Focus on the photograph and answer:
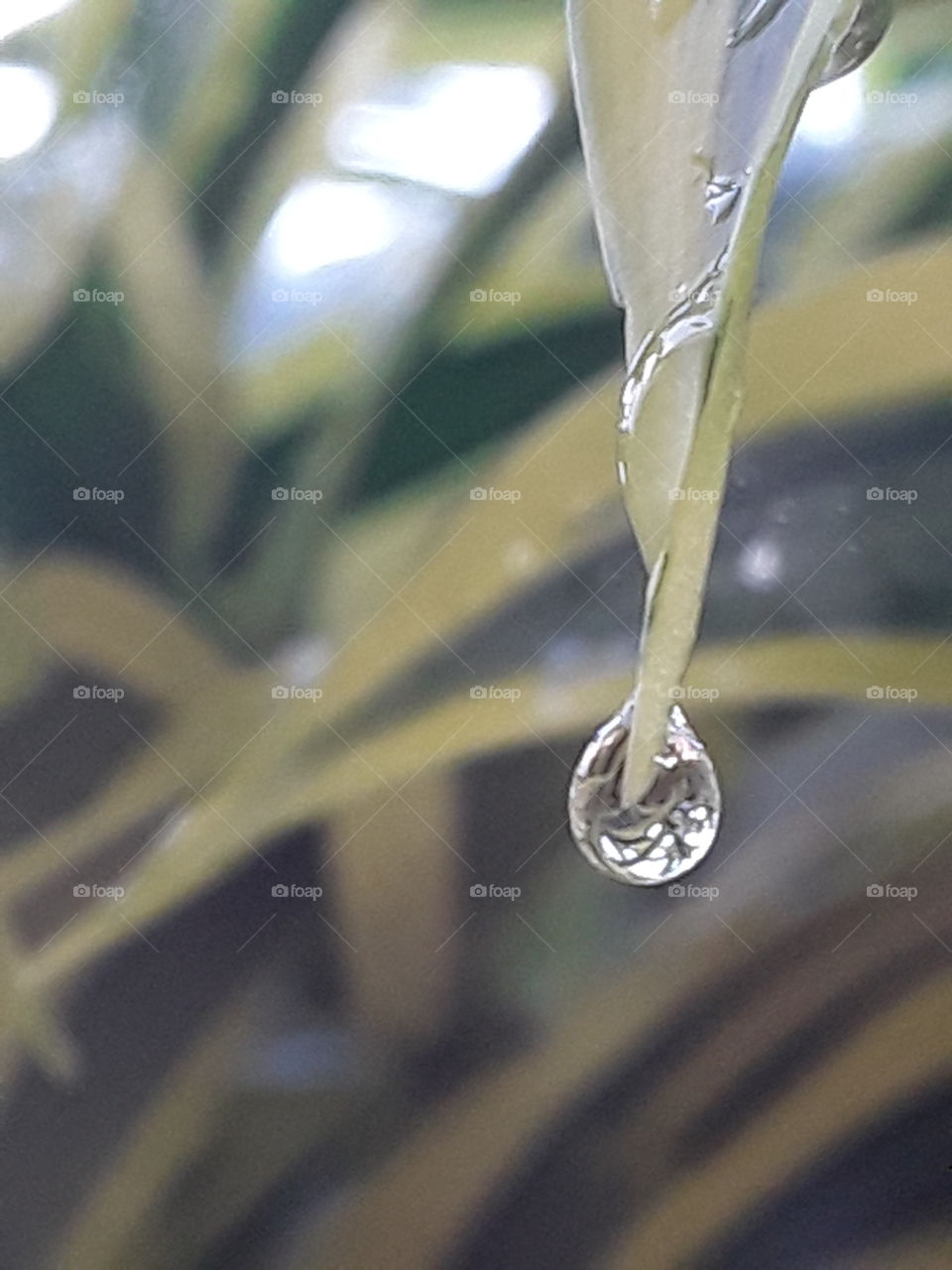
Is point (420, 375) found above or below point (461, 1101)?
above

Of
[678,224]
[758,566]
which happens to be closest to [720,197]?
[678,224]

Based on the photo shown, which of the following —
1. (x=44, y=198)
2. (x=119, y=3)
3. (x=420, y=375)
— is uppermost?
(x=119, y=3)

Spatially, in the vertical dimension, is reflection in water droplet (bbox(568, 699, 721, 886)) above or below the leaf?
below

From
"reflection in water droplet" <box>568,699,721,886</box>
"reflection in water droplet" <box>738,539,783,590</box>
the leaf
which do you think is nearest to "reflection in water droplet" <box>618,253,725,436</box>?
the leaf

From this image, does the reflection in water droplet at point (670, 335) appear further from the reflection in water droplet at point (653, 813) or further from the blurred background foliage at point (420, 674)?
the reflection in water droplet at point (653, 813)

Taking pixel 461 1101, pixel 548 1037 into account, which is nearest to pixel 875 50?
pixel 548 1037

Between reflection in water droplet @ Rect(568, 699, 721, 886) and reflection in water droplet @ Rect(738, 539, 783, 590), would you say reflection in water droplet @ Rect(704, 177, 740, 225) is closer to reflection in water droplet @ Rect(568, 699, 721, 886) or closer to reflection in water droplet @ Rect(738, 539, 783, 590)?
reflection in water droplet @ Rect(738, 539, 783, 590)

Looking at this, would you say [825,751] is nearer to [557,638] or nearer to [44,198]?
[557,638]
